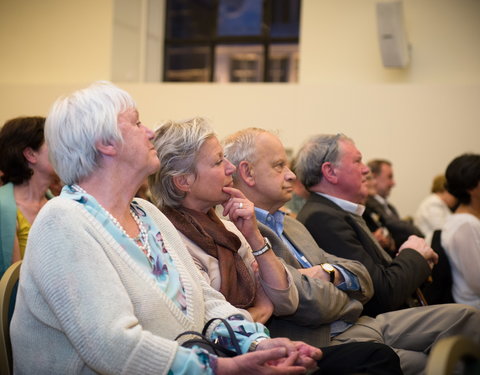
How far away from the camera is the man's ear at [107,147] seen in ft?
5.76

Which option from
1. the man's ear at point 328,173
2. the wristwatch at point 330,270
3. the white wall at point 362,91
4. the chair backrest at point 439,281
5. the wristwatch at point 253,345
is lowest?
the chair backrest at point 439,281

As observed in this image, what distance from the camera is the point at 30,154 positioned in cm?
311

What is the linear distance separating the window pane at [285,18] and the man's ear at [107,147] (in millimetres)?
7184

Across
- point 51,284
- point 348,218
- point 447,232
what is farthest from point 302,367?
point 447,232

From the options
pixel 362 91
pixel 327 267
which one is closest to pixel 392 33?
pixel 362 91

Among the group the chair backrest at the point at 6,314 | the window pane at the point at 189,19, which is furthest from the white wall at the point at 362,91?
the chair backrest at the point at 6,314

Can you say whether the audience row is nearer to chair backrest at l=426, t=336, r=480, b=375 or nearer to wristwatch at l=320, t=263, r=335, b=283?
wristwatch at l=320, t=263, r=335, b=283

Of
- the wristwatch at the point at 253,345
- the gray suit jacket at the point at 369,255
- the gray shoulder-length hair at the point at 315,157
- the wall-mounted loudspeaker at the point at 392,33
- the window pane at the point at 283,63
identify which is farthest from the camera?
the window pane at the point at 283,63

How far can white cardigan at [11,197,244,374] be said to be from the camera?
4.96ft

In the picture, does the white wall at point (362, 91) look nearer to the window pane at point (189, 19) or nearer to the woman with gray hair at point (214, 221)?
the window pane at point (189, 19)

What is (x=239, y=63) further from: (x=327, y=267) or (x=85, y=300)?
(x=85, y=300)

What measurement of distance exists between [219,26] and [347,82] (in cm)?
232

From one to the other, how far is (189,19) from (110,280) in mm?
7945

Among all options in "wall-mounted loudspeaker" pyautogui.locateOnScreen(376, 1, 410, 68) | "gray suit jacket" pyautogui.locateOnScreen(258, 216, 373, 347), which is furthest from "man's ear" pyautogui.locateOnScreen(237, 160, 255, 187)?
"wall-mounted loudspeaker" pyautogui.locateOnScreen(376, 1, 410, 68)
